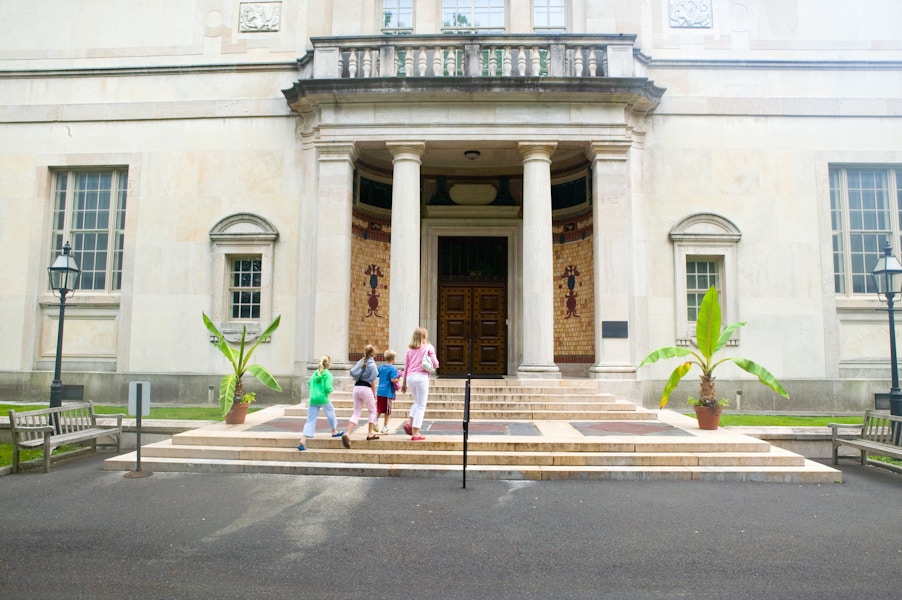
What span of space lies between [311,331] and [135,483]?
6.14 metres

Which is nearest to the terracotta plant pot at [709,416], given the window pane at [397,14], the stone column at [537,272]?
the stone column at [537,272]

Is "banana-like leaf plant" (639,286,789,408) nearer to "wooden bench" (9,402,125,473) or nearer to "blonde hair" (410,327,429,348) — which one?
"blonde hair" (410,327,429,348)

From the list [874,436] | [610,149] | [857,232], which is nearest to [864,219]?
[857,232]

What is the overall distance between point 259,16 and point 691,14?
36.5 feet

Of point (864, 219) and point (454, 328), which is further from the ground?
point (864, 219)

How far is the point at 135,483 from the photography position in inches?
304

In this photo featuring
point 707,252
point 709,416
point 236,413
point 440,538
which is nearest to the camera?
point 440,538

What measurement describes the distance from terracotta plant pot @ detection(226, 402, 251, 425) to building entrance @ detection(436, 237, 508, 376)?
21.4ft

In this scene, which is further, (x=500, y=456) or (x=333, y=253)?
(x=333, y=253)

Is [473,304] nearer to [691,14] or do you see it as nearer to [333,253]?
[333,253]

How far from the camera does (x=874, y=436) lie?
932 centimetres

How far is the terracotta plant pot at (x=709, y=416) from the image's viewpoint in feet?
33.3

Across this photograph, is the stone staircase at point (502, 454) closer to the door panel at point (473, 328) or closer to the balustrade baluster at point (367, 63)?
the door panel at point (473, 328)

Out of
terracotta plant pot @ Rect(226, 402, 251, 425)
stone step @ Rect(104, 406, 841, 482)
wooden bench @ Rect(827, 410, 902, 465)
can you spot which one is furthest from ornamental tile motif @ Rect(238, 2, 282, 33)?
wooden bench @ Rect(827, 410, 902, 465)
